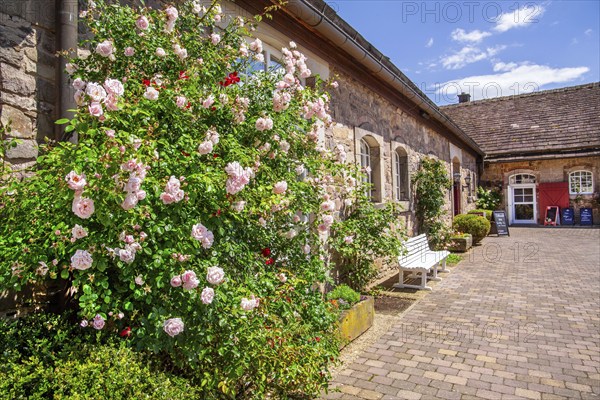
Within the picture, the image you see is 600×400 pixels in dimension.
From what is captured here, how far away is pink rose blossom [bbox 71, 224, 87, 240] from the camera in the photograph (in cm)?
188

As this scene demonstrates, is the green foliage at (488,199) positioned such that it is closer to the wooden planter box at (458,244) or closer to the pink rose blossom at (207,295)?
the wooden planter box at (458,244)

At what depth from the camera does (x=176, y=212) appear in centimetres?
211

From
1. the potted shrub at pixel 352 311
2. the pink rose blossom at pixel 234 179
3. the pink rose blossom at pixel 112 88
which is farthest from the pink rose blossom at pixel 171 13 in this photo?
the potted shrub at pixel 352 311

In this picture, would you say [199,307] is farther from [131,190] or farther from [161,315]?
[131,190]

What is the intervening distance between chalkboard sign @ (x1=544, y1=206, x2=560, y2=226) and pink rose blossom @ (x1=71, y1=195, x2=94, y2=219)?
19531 mm

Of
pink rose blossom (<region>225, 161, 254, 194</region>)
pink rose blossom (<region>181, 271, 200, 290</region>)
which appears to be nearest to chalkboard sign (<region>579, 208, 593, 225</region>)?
pink rose blossom (<region>225, 161, 254, 194</region>)

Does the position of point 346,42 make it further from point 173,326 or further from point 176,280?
point 173,326

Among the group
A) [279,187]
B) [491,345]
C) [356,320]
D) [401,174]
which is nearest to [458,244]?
[401,174]

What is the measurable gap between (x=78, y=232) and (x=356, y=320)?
10.3 ft

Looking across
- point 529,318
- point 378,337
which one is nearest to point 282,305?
point 378,337

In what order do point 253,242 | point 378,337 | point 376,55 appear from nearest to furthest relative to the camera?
point 253,242, point 378,337, point 376,55

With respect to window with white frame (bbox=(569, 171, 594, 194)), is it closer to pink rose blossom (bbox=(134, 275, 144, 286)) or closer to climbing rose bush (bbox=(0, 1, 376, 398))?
climbing rose bush (bbox=(0, 1, 376, 398))

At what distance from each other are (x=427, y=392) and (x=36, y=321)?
2.81 metres

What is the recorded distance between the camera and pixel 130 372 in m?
1.83
